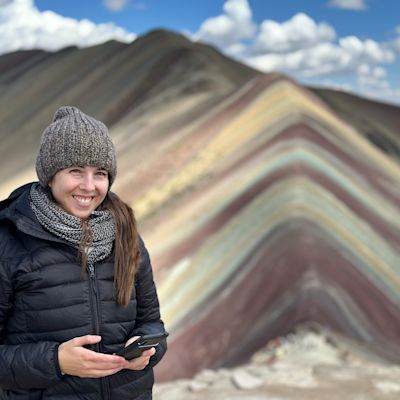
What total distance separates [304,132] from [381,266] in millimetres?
3431

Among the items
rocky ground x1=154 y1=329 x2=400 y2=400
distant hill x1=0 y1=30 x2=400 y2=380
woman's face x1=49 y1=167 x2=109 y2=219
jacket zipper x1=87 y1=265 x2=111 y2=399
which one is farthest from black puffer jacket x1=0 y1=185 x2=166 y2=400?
distant hill x1=0 y1=30 x2=400 y2=380

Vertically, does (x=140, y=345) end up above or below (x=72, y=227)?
below

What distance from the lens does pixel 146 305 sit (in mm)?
2080

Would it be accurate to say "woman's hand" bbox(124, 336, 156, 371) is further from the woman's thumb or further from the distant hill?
the distant hill

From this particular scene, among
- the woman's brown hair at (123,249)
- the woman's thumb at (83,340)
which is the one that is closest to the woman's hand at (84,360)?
the woman's thumb at (83,340)

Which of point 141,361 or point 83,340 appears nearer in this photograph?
point 83,340

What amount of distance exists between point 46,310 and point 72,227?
26cm

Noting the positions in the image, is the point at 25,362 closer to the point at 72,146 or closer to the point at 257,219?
the point at 72,146

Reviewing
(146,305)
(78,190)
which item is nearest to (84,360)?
(146,305)

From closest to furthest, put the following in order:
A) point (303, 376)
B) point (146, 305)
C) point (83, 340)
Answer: point (83, 340)
point (146, 305)
point (303, 376)

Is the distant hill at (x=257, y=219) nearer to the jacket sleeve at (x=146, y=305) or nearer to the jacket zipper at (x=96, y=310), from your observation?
the jacket sleeve at (x=146, y=305)

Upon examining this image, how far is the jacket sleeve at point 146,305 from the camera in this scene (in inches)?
79.9

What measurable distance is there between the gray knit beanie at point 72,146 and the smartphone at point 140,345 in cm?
57

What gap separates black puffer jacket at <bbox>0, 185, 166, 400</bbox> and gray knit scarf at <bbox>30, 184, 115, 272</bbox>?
2 cm
